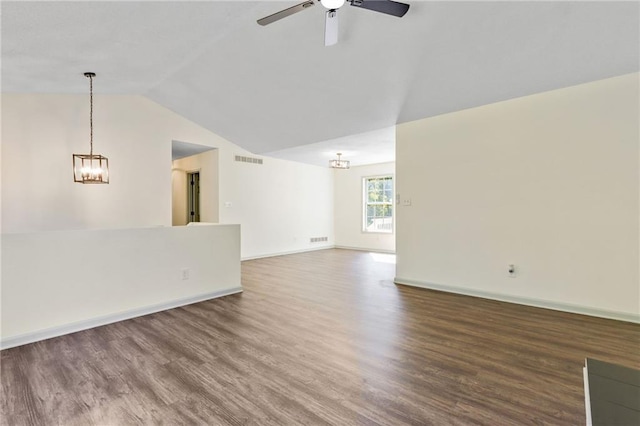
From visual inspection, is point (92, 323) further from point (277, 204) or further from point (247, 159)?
point (277, 204)

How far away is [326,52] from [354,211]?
633 cm

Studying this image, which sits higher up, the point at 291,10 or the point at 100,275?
the point at 291,10

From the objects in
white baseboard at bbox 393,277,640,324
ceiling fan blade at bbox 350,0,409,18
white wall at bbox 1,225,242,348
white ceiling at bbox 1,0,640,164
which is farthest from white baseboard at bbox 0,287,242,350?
ceiling fan blade at bbox 350,0,409,18

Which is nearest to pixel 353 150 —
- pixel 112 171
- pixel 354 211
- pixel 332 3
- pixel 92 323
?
pixel 354 211

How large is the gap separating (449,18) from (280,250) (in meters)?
6.65

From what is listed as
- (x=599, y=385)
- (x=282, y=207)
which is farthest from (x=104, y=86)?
(x=599, y=385)

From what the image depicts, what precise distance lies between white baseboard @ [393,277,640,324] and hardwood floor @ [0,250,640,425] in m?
0.14

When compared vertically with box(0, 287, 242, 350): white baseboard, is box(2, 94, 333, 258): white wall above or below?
above

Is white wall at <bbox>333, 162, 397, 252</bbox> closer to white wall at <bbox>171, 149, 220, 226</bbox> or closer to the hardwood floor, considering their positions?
white wall at <bbox>171, 149, 220, 226</bbox>

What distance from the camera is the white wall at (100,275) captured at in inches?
107

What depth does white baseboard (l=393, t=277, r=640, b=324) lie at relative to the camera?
3232mm

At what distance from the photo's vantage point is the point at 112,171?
212 inches

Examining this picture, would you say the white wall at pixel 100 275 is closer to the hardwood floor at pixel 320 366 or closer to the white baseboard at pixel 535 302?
the hardwood floor at pixel 320 366

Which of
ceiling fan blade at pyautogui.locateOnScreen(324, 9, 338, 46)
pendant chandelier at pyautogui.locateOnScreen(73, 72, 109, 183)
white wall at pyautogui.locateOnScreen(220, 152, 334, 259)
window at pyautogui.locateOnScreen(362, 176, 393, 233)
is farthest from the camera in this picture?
window at pyautogui.locateOnScreen(362, 176, 393, 233)
